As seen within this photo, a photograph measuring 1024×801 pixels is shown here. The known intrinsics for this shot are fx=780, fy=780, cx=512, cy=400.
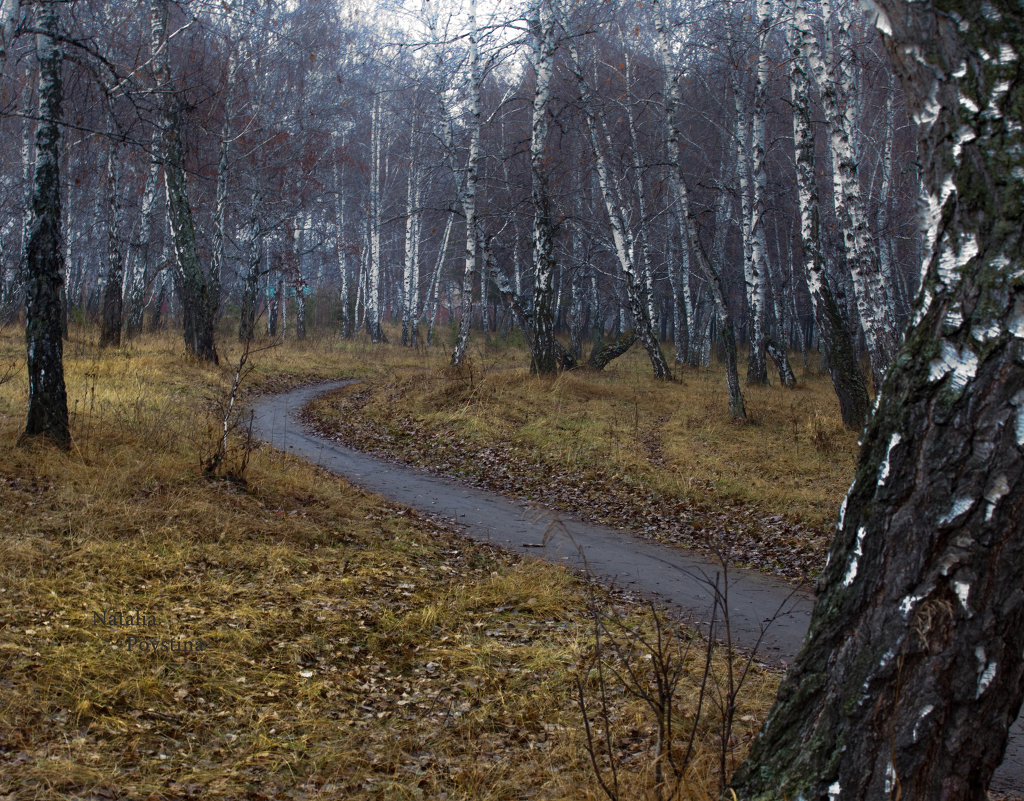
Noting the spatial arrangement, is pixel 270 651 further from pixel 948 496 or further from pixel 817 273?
pixel 817 273

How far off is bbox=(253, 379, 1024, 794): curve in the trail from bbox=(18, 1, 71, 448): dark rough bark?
11.0ft

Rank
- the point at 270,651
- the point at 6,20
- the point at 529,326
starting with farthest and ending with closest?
1. the point at 529,326
2. the point at 6,20
3. the point at 270,651

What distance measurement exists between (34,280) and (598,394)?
10658 millimetres

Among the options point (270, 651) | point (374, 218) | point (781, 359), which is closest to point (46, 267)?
point (270, 651)

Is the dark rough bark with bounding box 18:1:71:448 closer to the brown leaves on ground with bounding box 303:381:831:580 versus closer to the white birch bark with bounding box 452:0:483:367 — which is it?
the brown leaves on ground with bounding box 303:381:831:580

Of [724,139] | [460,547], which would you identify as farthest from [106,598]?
[724,139]

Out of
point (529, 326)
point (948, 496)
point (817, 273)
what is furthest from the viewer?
point (529, 326)

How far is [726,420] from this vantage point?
1379cm

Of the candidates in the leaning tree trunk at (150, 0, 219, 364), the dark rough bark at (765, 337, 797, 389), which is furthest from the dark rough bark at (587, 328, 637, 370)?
the leaning tree trunk at (150, 0, 219, 364)

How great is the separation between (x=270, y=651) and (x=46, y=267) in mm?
5507

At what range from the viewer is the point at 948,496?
85.6 inches

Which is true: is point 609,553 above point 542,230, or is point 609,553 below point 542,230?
below

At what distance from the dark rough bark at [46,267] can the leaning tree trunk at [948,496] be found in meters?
8.08

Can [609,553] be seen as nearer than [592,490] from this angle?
Yes
